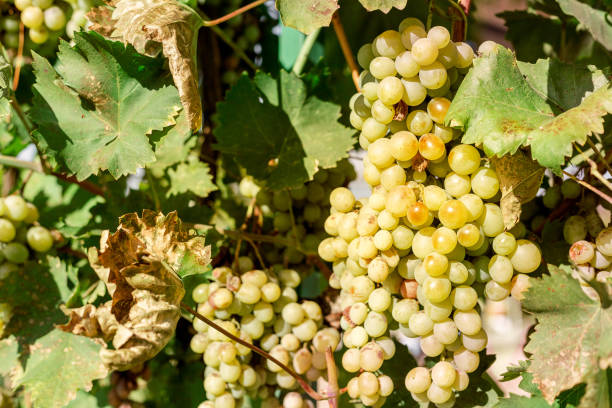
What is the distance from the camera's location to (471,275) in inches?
23.7

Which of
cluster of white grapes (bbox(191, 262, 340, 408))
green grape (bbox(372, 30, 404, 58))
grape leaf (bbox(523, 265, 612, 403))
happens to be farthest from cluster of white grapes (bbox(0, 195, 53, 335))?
grape leaf (bbox(523, 265, 612, 403))

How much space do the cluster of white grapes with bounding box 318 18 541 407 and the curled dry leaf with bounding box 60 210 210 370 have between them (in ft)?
0.66

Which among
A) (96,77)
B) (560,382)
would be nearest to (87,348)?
(96,77)

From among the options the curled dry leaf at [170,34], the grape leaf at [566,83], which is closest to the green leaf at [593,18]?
the grape leaf at [566,83]

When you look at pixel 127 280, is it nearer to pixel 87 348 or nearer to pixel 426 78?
pixel 87 348

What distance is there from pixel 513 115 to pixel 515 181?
67 millimetres

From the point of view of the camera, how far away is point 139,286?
1.85ft

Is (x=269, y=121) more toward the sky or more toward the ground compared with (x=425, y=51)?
more toward the ground

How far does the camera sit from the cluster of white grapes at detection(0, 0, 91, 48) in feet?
2.85

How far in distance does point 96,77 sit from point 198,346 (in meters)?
0.38

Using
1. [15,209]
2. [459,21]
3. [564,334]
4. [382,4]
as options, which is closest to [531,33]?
[459,21]

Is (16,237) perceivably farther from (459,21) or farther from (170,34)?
(459,21)

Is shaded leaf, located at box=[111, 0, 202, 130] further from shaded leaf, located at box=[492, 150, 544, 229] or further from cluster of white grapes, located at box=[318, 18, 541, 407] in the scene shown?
shaded leaf, located at box=[492, 150, 544, 229]

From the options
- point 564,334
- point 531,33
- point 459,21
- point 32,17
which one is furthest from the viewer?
point 531,33
